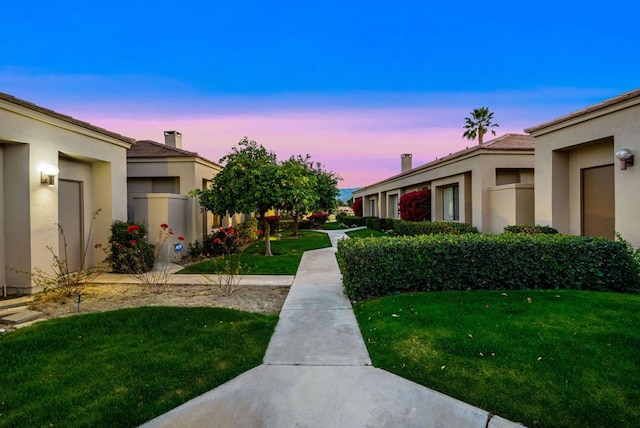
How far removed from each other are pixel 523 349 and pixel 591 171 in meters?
Answer: 7.77

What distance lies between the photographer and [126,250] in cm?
896

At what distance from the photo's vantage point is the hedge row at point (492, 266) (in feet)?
20.0

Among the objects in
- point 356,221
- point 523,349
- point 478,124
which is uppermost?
point 478,124

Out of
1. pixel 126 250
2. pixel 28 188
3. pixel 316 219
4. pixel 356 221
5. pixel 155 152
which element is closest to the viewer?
pixel 28 188

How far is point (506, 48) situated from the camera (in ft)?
35.3

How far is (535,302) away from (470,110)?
98.3ft

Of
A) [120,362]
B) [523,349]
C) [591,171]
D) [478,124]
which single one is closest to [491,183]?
[591,171]

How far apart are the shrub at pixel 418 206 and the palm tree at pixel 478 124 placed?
54.6 ft

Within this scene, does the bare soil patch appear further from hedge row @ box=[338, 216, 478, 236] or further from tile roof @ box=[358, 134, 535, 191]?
tile roof @ box=[358, 134, 535, 191]

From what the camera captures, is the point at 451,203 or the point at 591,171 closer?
the point at 591,171

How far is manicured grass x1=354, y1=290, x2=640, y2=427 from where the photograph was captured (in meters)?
2.80

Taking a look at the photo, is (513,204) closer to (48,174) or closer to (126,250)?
(126,250)

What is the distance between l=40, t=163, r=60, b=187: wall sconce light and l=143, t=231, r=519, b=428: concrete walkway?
6625 mm

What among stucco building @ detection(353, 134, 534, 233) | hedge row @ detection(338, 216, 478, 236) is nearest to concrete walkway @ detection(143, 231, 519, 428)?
→ hedge row @ detection(338, 216, 478, 236)
